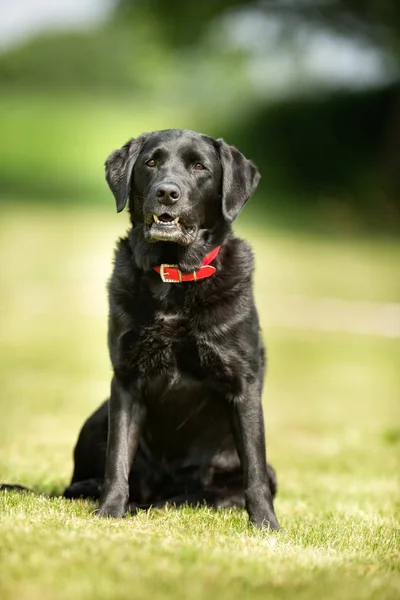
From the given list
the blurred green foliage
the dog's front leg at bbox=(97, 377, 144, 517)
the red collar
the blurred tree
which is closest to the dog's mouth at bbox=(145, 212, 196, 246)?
the red collar

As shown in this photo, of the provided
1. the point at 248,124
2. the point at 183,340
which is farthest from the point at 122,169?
the point at 248,124

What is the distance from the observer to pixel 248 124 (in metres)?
33.6

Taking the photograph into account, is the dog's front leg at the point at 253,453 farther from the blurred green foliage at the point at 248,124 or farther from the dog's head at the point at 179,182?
the blurred green foliage at the point at 248,124

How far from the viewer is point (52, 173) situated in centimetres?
3512

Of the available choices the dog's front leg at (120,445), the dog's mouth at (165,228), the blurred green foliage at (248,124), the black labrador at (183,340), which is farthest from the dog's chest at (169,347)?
the blurred green foliage at (248,124)

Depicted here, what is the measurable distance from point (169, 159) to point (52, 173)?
101ft

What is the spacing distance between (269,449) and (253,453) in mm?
3808

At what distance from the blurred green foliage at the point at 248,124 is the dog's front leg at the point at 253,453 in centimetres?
2397

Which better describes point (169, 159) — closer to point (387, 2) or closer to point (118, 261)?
point (118, 261)

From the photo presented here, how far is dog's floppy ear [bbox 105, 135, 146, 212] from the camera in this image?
4988mm

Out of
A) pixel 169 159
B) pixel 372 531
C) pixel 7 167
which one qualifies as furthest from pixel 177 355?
pixel 7 167

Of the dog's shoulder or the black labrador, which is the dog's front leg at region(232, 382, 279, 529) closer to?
the black labrador

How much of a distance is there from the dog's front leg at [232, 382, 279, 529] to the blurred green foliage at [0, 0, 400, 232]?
2397 centimetres

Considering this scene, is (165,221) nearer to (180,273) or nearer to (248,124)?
(180,273)
